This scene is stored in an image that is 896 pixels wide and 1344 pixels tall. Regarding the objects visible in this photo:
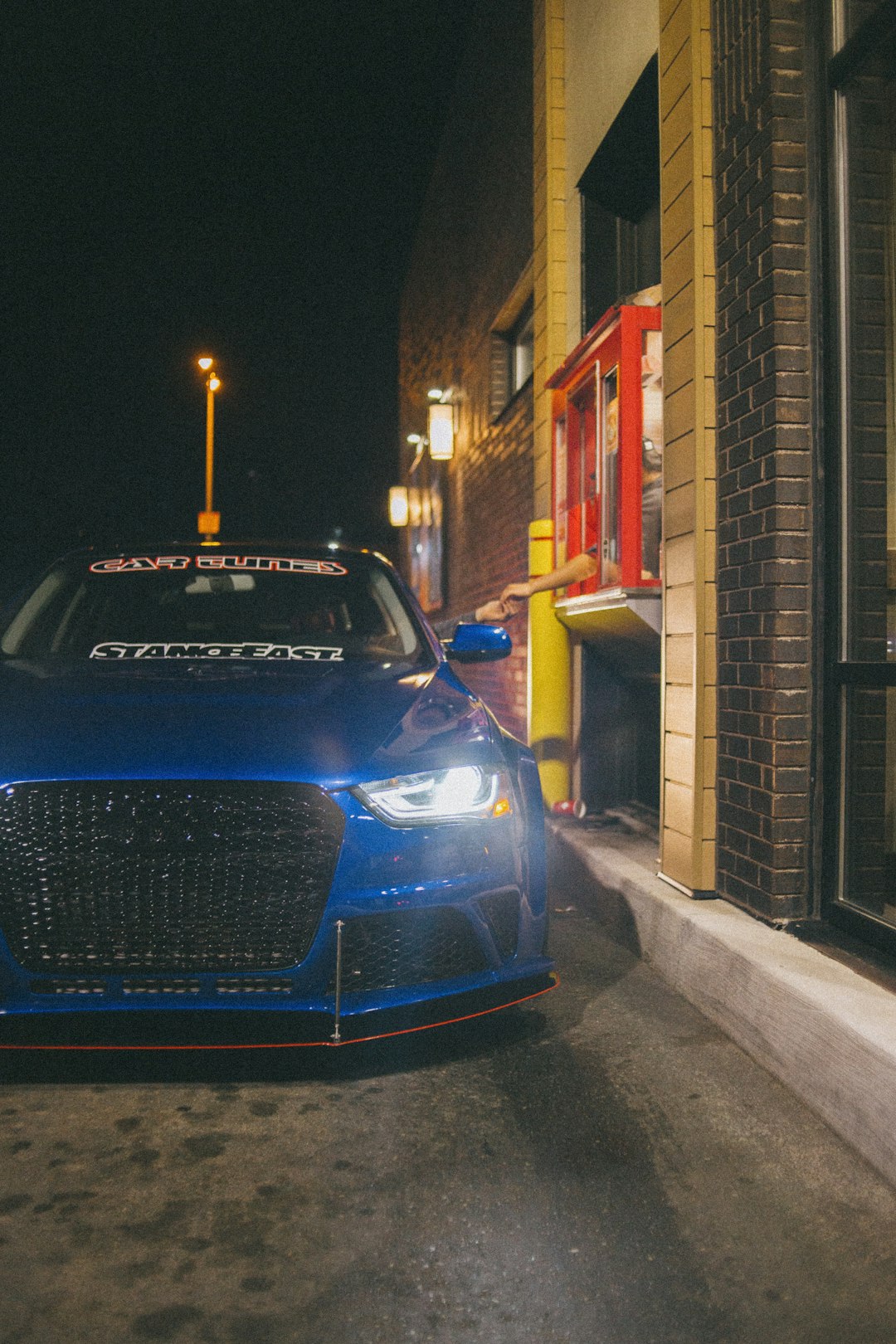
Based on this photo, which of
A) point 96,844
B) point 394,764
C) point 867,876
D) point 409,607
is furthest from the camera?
point 409,607

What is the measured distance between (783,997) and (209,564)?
260 centimetres

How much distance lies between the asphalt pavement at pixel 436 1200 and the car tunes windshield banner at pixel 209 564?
6.17 ft

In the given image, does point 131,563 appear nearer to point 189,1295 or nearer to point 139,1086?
point 139,1086

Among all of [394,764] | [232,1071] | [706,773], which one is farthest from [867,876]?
[232,1071]

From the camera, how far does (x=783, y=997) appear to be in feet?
9.55

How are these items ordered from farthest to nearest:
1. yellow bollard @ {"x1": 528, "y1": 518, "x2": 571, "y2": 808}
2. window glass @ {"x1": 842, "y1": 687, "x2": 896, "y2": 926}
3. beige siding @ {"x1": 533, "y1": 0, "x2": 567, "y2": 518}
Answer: beige siding @ {"x1": 533, "y1": 0, "x2": 567, "y2": 518} → yellow bollard @ {"x1": 528, "y1": 518, "x2": 571, "y2": 808} → window glass @ {"x1": 842, "y1": 687, "x2": 896, "y2": 926}

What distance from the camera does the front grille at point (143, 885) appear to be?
102 inches

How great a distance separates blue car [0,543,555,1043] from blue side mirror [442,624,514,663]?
0.80 m

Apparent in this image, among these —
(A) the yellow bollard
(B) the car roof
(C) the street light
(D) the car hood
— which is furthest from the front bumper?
(C) the street light

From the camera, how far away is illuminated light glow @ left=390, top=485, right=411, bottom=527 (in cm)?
1844

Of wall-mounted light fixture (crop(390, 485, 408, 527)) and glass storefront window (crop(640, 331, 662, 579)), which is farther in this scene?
wall-mounted light fixture (crop(390, 485, 408, 527))

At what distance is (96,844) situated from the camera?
102 inches

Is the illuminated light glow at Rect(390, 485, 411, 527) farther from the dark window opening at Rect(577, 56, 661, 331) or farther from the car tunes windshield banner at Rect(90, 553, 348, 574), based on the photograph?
the car tunes windshield banner at Rect(90, 553, 348, 574)

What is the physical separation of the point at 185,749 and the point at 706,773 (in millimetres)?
2239
